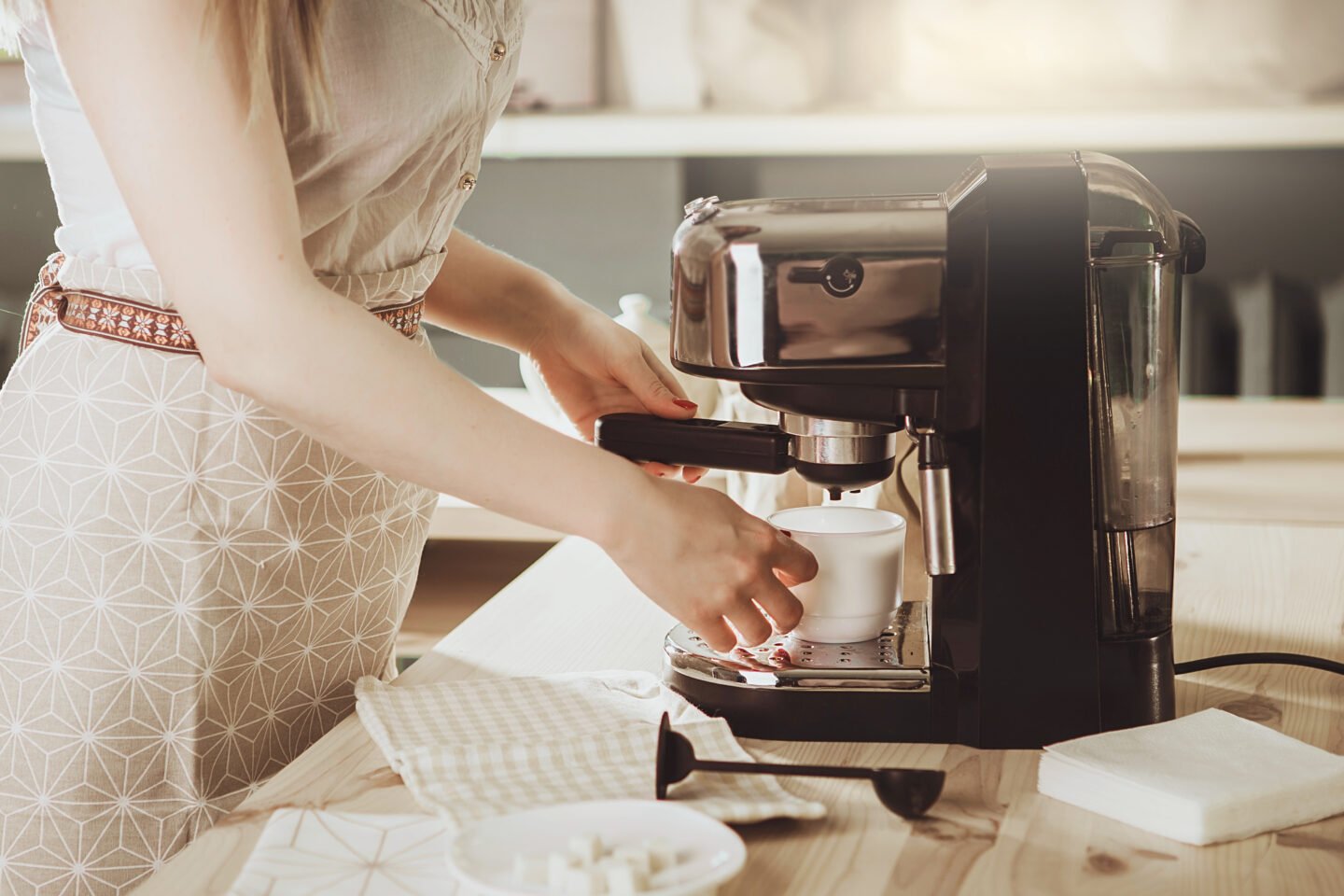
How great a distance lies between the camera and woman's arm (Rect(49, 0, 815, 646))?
0.65 meters

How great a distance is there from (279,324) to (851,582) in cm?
38

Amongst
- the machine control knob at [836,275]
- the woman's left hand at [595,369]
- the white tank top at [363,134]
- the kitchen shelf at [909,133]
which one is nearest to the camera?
the machine control knob at [836,275]

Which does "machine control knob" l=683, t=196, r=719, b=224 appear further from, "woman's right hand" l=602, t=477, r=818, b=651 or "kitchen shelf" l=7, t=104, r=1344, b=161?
"kitchen shelf" l=7, t=104, r=1344, b=161

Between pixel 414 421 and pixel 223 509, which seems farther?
pixel 223 509

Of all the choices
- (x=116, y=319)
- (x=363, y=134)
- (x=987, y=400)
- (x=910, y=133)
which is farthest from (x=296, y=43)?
(x=910, y=133)

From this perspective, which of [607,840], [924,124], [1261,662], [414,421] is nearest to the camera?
[607,840]

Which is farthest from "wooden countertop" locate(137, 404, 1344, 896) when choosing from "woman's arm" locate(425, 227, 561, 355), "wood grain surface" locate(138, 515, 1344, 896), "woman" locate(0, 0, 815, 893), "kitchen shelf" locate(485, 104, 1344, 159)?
"kitchen shelf" locate(485, 104, 1344, 159)

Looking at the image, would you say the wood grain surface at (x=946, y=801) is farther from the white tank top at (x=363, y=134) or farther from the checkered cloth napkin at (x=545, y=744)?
the white tank top at (x=363, y=134)

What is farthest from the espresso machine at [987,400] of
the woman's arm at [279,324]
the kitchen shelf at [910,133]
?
the kitchen shelf at [910,133]

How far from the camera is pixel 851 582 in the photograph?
829 mm

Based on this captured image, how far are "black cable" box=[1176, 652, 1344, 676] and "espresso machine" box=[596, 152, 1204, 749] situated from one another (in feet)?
0.42

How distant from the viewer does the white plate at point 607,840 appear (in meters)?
0.54

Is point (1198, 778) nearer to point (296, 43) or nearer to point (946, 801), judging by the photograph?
point (946, 801)

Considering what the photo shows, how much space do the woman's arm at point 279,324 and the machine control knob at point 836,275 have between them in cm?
15
